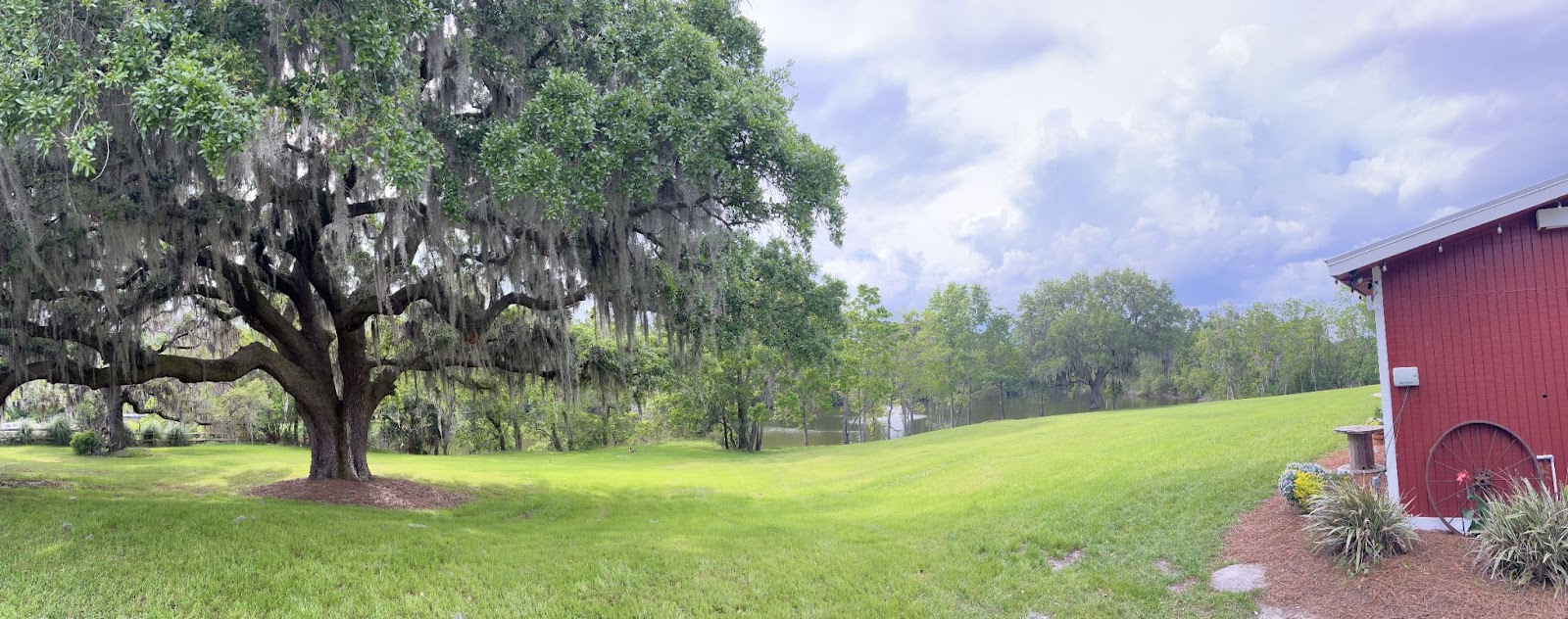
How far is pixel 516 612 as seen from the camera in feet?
20.6

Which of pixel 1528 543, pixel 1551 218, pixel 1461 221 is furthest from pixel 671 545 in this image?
pixel 1551 218

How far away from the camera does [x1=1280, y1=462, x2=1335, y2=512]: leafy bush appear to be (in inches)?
318

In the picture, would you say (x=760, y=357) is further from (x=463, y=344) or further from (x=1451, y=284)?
(x=1451, y=284)

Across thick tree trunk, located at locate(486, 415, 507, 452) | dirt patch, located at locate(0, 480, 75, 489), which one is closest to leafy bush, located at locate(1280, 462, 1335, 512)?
dirt patch, located at locate(0, 480, 75, 489)

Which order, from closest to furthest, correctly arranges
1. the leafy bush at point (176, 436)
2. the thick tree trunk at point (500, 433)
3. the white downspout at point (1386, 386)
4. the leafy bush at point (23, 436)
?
1. the white downspout at point (1386, 386)
2. the leafy bush at point (23, 436)
3. the leafy bush at point (176, 436)
4. the thick tree trunk at point (500, 433)

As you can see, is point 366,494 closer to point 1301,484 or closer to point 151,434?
point 1301,484

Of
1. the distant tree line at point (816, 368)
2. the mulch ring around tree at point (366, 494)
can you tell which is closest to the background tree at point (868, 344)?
the distant tree line at point (816, 368)

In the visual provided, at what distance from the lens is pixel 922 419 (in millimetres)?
64625

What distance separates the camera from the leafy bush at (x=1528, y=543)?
608 centimetres

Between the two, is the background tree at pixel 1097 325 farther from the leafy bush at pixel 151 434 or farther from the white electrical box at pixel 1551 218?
the leafy bush at pixel 151 434

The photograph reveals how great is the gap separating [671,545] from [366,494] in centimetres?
548

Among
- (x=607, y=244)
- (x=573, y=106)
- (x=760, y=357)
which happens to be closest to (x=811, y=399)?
(x=760, y=357)

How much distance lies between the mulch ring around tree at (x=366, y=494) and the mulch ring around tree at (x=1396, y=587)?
1075cm

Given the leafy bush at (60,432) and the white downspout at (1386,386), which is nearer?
the white downspout at (1386,386)
